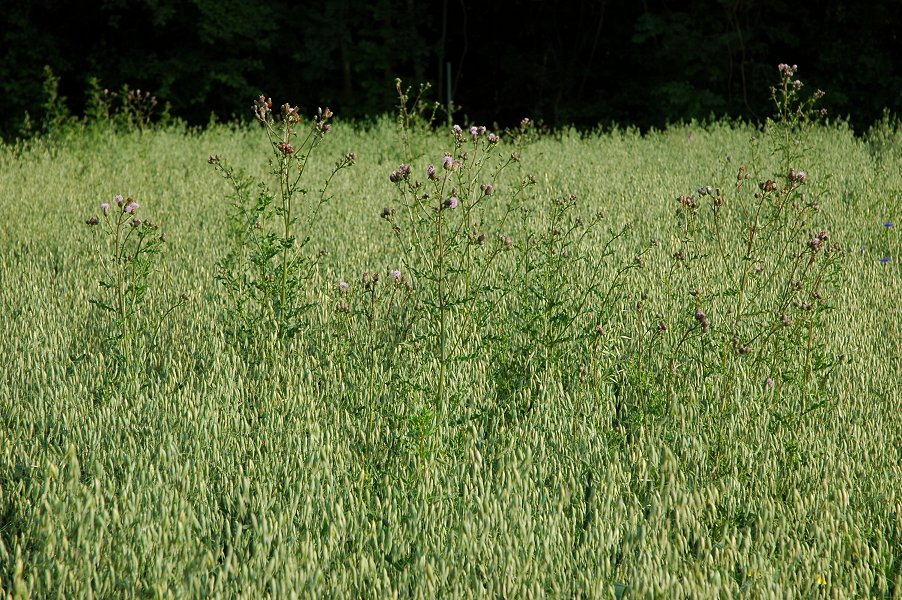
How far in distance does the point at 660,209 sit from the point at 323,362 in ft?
12.5

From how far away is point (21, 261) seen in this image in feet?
17.0

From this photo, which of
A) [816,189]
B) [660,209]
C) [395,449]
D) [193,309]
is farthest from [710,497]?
A: [816,189]

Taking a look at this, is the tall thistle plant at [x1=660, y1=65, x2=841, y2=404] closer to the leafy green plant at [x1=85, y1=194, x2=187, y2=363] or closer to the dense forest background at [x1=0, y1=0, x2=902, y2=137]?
the leafy green plant at [x1=85, y1=194, x2=187, y2=363]

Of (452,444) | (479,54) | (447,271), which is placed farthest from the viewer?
(479,54)

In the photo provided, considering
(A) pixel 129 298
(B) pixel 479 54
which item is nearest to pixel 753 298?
(A) pixel 129 298

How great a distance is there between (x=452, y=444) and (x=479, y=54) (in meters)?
17.8

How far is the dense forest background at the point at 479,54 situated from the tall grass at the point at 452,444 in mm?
10572

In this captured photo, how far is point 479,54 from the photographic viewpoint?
1944 centimetres

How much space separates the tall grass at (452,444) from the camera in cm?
210

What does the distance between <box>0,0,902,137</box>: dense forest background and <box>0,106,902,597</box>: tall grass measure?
10.6m

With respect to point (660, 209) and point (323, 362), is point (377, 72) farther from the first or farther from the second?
point (323, 362)

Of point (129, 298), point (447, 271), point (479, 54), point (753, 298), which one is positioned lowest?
point (129, 298)

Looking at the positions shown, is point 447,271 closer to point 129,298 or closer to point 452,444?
point 452,444

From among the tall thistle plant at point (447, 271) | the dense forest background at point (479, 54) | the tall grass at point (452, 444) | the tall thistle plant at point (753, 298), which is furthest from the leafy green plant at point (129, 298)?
the dense forest background at point (479, 54)
